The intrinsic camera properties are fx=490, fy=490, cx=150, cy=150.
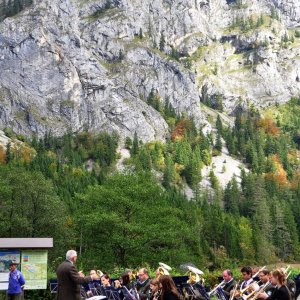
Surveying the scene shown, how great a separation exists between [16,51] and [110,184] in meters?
112

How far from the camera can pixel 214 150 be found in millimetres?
147375

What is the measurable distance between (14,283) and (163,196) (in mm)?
27642

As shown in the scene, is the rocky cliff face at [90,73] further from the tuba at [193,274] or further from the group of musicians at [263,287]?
the group of musicians at [263,287]

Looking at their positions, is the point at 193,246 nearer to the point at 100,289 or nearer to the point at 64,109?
the point at 100,289

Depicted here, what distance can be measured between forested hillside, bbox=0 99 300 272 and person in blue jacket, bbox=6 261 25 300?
20.9 metres

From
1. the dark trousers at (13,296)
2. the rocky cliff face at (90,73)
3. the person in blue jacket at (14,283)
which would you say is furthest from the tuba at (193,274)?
the rocky cliff face at (90,73)

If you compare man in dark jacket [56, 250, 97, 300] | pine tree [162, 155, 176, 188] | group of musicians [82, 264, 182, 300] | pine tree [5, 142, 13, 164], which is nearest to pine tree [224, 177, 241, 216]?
pine tree [162, 155, 176, 188]

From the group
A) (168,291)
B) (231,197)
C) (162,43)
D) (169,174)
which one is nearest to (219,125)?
(169,174)

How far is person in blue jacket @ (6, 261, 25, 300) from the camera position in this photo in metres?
14.4

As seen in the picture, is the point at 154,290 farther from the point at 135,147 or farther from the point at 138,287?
the point at 135,147

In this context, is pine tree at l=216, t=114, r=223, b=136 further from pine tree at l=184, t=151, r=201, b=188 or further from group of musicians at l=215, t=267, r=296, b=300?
group of musicians at l=215, t=267, r=296, b=300

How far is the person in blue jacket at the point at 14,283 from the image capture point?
1438cm

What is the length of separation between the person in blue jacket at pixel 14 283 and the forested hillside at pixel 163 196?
20907 millimetres

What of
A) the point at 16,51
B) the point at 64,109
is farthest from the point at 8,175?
the point at 16,51
